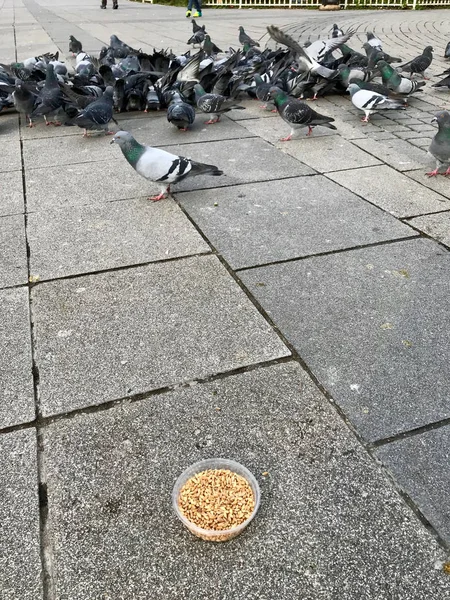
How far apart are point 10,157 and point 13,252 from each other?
2821 millimetres

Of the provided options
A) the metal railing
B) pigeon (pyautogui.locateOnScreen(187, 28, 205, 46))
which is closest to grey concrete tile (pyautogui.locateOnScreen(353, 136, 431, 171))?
pigeon (pyautogui.locateOnScreen(187, 28, 205, 46))

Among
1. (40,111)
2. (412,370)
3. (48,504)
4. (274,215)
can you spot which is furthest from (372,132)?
(48,504)

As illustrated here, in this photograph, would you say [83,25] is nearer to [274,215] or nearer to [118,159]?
[118,159]

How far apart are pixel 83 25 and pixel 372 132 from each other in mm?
17408

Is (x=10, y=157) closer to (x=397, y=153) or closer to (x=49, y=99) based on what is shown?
(x=49, y=99)

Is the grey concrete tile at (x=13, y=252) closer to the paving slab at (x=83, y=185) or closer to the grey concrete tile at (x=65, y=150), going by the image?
the paving slab at (x=83, y=185)

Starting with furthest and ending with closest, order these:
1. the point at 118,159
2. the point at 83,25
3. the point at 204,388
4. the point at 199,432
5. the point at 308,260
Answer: the point at 83,25 < the point at 118,159 < the point at 308,260 < the point at 204,388 < the point at 199,432

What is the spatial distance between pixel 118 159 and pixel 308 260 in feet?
11.3

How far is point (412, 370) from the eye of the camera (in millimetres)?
2941

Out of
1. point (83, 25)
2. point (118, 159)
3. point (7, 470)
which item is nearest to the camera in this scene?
point (7, 470)

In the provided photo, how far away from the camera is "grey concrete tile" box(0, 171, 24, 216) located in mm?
5047

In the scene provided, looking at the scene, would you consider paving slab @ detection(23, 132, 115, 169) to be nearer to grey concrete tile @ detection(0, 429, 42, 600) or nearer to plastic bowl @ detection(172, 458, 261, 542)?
grey concrete tile @ detection(0, 429, 42, 600)

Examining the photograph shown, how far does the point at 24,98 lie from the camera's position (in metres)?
7.38

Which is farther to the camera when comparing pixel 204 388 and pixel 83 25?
pixel 83 25
